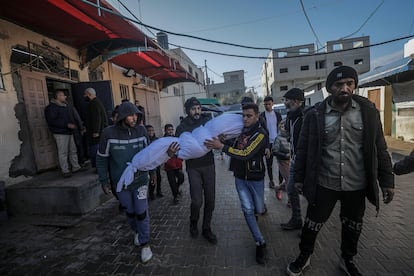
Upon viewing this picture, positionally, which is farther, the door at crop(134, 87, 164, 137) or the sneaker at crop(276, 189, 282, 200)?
the door at crop(134, 87, 164, 137)

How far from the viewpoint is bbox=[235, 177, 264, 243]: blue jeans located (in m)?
2.38

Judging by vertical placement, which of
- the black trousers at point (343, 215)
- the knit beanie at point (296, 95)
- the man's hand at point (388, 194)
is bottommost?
the black trousers at point (343, 215)

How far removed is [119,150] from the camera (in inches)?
99.0

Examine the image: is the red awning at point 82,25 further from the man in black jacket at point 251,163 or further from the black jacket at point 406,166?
the black jacket at point 406,166

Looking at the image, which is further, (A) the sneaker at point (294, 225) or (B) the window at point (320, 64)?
(B) the window at point (320, 64)

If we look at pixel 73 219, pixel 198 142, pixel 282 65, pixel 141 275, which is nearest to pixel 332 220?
pixel 198 142

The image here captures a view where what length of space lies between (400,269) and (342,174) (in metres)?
1.25

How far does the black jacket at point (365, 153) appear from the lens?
183 centimetres

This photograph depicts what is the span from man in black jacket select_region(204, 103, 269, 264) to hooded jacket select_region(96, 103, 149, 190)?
3.00 ft

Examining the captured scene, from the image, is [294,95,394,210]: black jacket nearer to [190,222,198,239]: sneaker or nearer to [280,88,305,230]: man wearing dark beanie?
[280,88,305,230]: man wearing dark beanie

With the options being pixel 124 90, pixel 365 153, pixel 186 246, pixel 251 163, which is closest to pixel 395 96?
pixel 365 153

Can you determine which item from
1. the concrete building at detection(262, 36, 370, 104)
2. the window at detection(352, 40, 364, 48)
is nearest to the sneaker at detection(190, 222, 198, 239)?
the concrete building at detection(262, 36, 370, 104)

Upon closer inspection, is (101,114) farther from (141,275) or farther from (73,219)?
(141,275)

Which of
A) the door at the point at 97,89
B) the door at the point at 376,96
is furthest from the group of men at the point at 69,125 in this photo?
the door at the point at 376,96
